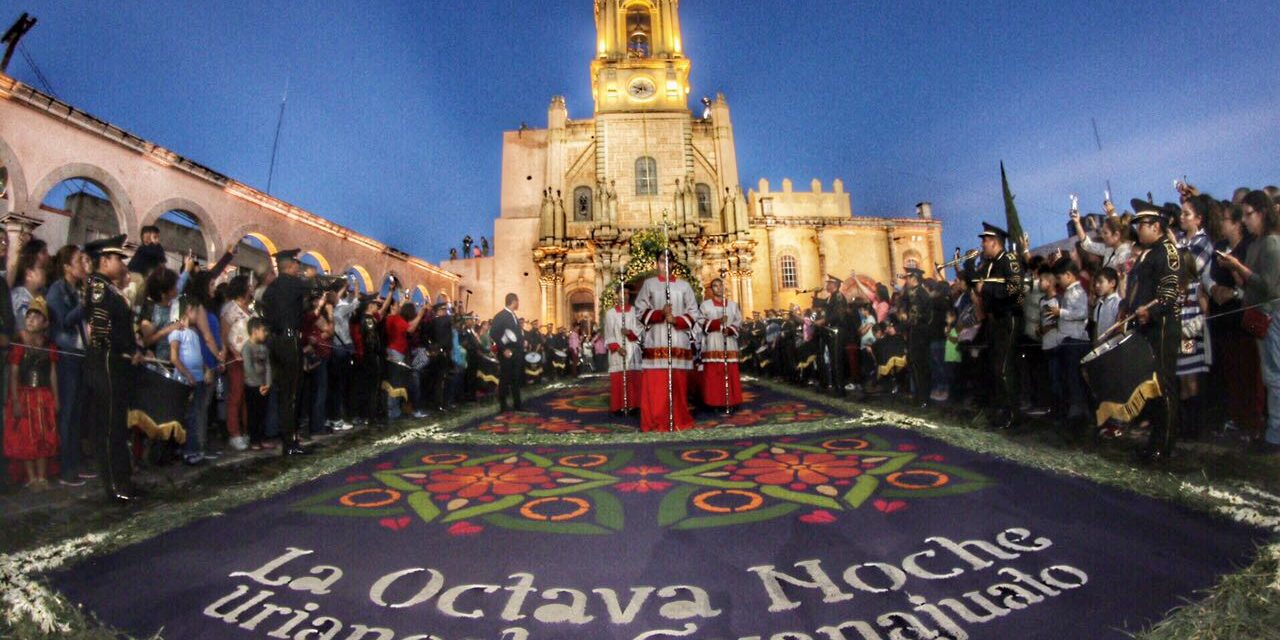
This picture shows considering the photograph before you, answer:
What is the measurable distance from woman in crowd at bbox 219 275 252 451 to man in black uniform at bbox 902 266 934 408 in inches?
304

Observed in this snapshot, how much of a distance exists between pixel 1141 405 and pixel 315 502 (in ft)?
18.1

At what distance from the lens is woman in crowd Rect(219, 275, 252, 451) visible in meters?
5.70

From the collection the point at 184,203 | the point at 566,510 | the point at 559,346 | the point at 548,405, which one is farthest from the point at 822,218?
→ the point at 566,510

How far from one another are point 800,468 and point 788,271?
92.4 feet

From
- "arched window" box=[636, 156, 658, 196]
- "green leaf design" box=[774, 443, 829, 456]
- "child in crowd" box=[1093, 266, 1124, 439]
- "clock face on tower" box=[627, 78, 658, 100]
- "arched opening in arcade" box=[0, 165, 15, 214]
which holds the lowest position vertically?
"green leaf design" box=[774, 443, 829, 456]

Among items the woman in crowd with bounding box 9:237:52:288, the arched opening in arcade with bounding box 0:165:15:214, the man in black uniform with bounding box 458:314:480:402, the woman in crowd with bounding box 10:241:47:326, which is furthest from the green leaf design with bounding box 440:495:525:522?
the arched opening in arcade with bounding box 0:165:15:214

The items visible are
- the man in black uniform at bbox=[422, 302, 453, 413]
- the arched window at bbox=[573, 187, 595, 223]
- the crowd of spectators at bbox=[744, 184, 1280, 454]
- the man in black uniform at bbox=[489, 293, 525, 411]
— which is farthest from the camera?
the arched window at bbox=[573, 187, 595, 223]

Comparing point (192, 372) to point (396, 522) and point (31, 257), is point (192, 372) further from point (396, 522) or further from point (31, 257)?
point (396, 522)

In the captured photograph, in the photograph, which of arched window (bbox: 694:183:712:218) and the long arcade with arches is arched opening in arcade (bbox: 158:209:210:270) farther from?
arched window (bbox: 694:183:712:218)

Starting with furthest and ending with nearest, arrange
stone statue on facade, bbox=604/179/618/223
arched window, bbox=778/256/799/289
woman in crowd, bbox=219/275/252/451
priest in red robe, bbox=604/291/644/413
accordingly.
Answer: arched window, bbox=778/256/799/289 < stone statue on facade, bbox=604/179/618/223 < priest in red robe, bbox=604/291/644/413 < woman in crowd, bbox=219/275/252/451

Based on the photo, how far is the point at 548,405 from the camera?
9609 mm

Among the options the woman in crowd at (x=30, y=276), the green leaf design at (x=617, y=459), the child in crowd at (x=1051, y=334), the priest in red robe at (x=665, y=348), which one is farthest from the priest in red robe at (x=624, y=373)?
the woman in crowd at (x=30, y=276)

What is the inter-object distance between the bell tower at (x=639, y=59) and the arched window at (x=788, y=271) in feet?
31.5

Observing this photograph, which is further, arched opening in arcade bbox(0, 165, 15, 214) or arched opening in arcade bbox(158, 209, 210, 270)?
arched opening in arcade bbox(158, 209, 210, 270)
